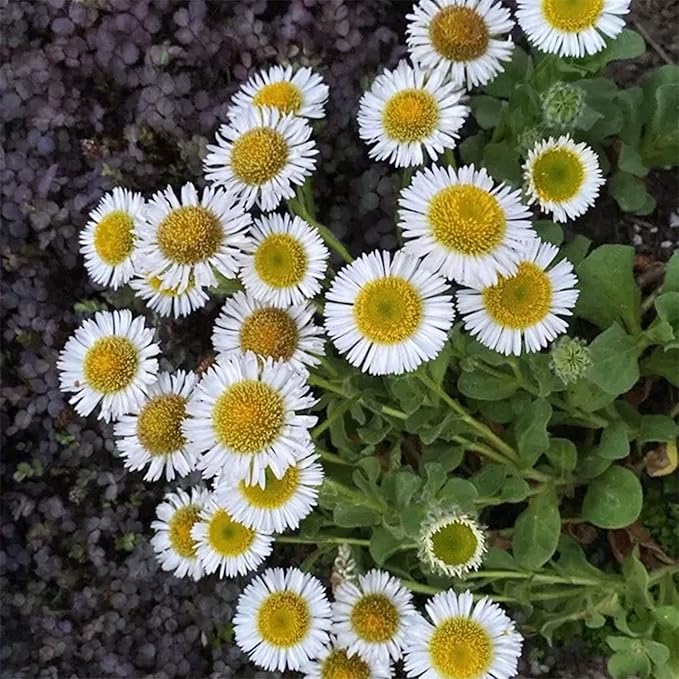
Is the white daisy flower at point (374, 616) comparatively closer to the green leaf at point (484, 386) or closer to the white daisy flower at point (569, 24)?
the green leaf at point (484, 386)

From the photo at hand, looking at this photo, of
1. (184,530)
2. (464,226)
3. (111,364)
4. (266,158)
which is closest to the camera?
(464,226)

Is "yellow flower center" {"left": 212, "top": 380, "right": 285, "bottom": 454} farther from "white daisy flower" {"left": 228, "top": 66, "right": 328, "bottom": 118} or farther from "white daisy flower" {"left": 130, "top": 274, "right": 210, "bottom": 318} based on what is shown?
"white daisy flower" {"left": 228, "top": 66, "right": 328, "bottom": 118}

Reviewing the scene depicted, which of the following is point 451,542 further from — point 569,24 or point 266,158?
point 569,24

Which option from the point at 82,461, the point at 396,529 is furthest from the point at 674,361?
the point at 82,461

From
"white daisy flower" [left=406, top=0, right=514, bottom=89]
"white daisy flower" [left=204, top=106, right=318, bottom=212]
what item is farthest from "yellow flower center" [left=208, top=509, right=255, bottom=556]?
"white daisy flower" [left=406, top=0, right=514, bottom=89]

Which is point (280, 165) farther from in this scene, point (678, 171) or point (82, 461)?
point (678, 171)

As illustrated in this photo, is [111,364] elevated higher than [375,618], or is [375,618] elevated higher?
[111,364]

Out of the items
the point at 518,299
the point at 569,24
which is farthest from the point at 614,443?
the point at 569,24
